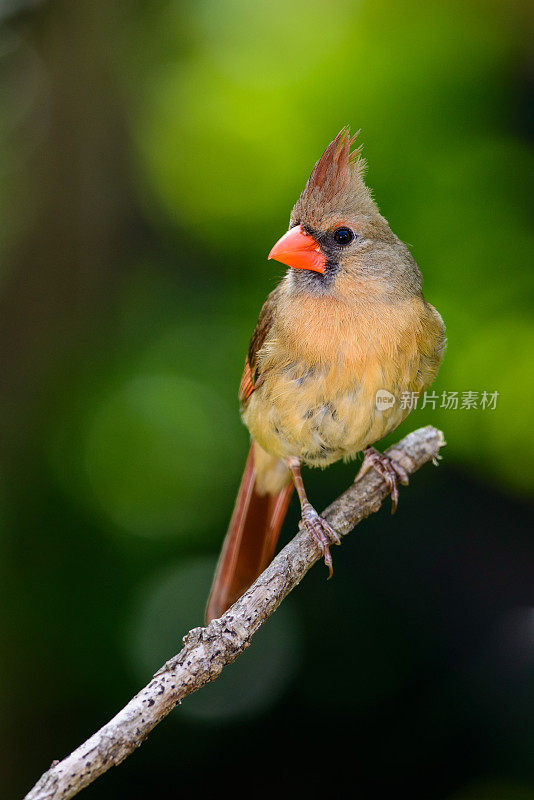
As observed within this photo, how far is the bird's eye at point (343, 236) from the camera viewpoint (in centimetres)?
195

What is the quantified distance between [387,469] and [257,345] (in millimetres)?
531

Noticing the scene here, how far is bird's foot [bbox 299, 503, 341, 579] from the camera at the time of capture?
2.07m

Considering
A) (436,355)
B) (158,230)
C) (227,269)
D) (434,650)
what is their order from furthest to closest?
(158,230) → (227,269) → (434,650) → (436,355)

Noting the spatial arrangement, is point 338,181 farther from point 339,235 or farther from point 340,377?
point 340,377

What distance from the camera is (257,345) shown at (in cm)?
227

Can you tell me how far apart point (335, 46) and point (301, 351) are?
4.57ft

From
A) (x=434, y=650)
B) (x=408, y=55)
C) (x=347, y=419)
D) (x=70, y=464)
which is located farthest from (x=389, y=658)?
(x=408, y=55)

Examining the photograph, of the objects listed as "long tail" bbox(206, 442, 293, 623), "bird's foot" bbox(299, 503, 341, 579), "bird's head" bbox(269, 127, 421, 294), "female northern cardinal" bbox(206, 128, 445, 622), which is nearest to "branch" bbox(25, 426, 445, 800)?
"bird's foot" bbox(299, 503, 341, 579)

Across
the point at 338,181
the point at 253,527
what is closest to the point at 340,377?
the point at 338,181

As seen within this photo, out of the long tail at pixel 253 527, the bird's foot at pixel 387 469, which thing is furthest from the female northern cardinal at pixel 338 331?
the long tail at pixel 253 527

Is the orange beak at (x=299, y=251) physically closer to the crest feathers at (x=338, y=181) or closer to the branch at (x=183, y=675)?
the crest feathers at (x=338, y=181)

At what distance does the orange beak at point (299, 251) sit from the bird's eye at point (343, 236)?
0.17 ft

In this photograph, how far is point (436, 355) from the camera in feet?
7.14

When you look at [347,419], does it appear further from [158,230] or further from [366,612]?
[158,230]
